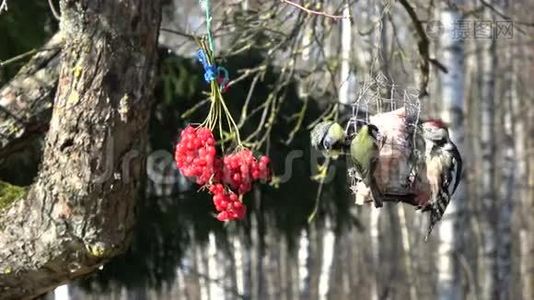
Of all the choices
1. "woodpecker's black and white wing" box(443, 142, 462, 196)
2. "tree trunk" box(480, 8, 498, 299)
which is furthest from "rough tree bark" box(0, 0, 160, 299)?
"tree trunk" box(480, 8, 498, 299)

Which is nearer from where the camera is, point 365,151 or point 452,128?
point 365,151

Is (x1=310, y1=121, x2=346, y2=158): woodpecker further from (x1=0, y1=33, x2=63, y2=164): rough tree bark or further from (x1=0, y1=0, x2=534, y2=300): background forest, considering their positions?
(x1=0, y1=33, x2=63, y2=164): rough tree bark

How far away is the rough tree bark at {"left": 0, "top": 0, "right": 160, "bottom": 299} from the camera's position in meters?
2.18

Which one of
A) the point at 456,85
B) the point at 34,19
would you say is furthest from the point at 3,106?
the point at 456,85

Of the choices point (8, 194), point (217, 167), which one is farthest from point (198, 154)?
point (8, 194)

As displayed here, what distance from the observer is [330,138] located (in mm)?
1730

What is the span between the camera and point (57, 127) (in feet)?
7.24

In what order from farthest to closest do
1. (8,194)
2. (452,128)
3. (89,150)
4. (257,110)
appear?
(452,128) → (257,110) → (8,194) → (89,150)

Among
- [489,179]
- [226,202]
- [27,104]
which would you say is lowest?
[226,202]

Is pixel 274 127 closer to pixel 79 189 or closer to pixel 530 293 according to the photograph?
pixel 79 189

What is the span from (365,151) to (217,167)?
1.07 feet

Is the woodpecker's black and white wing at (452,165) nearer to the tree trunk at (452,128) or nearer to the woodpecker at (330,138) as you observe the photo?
the woodpecker at (330,138)

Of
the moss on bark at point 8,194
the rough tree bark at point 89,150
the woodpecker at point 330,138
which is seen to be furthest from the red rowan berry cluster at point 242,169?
the moss on bark at point 8,194

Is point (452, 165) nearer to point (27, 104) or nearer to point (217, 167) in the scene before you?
point (217, 167)
